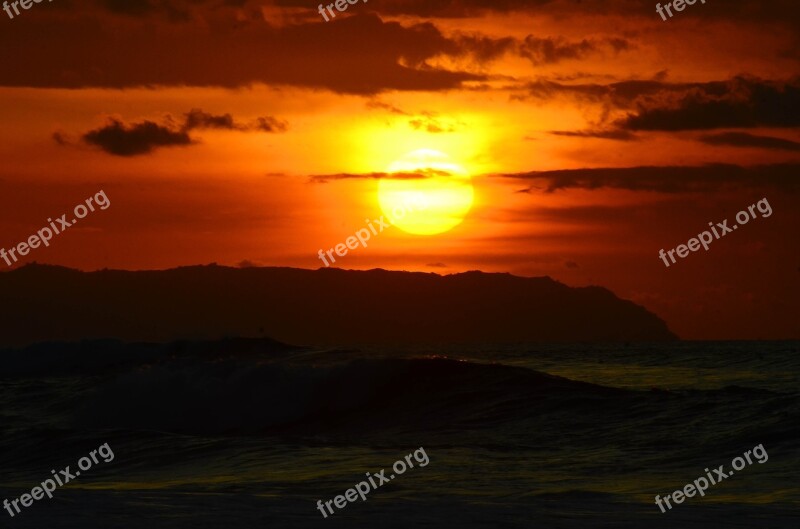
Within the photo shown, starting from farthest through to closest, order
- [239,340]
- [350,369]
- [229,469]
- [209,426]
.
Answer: [239,340] < [350,369] < [209,426] < [229,469]

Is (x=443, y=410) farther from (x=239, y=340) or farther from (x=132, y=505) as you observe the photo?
(x=239, y=340)

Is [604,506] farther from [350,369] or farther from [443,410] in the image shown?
[350,369]

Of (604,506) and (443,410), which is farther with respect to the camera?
(443,410)

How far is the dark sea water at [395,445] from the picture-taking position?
1529 cm

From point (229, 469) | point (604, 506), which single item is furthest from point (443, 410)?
point (604, 506)

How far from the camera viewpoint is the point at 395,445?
84.3 feet

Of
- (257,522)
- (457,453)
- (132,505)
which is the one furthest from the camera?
(457,453)

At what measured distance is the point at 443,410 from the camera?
103 feet

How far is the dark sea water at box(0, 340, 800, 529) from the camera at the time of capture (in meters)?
15.3

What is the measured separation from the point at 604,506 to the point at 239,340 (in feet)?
194

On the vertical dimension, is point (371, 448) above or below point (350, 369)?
below

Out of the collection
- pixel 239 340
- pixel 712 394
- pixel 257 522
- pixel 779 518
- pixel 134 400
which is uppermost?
Result: pixel 239 340

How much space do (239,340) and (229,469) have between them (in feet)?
173

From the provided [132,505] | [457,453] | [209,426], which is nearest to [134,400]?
[209,426]
